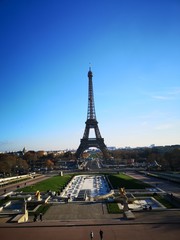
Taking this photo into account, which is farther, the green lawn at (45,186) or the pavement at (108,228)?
the green lawn at (45,186)

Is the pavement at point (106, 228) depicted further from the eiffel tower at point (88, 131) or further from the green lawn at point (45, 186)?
the eiffel tower at point (88, 131)

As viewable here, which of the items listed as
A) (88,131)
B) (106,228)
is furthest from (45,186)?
(88,131)

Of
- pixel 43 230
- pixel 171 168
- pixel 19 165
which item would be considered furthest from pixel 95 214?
pixel 19 165

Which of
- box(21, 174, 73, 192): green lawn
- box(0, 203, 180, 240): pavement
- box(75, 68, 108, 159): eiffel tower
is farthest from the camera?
box(75, 68, 108, 159): eiffel tower

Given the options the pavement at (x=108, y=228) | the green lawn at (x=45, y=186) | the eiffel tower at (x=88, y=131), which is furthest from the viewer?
the eiffel tower at (x=88, y=131)

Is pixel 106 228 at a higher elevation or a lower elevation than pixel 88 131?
lower

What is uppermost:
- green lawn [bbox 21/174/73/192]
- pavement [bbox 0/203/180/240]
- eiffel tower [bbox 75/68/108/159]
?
eiffel tower [bbox 75/68/108/159]

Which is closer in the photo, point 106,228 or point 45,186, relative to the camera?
point 106,228

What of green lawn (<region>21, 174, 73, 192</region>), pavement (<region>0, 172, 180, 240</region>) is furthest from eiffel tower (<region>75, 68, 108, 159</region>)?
pavement (<region>0, 172, 180, 240</region>)

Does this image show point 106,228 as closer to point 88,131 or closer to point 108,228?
point 108,228

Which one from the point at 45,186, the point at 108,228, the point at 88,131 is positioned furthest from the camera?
the point at 88,131

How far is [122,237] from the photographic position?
1323 cm

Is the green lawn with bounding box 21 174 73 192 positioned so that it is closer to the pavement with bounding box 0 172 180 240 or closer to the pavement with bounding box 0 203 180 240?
the pavement with bounding box 0 172 180 240

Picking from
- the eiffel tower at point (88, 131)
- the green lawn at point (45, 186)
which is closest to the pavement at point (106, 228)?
the green lawn at point (45, 186)
